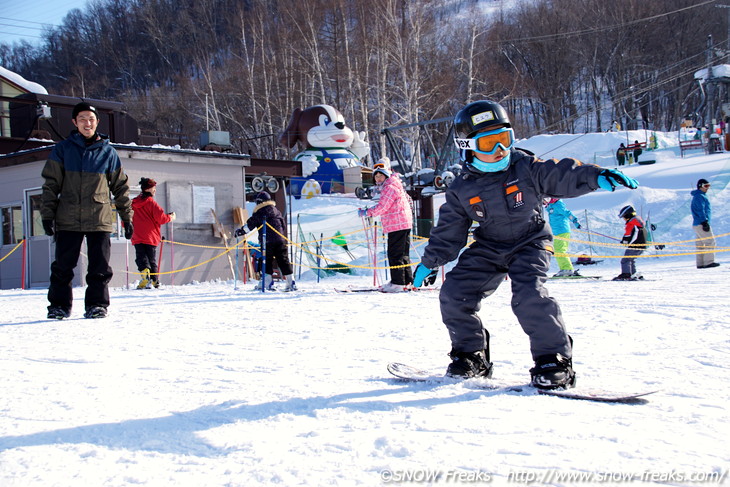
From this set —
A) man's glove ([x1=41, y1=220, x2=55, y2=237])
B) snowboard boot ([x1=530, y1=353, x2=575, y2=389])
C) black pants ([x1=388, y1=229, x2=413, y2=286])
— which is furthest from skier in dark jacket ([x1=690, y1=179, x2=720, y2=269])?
man's glove ([x1=41, y1=220, x2=55, y2=237])

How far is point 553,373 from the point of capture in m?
2.74

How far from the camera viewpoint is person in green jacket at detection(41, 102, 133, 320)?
210 inches

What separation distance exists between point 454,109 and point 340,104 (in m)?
10.1

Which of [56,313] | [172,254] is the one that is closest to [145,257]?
[172,254]

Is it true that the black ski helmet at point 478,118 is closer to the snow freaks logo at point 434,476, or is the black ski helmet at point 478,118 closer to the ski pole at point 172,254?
the snow freaks logo at point 434,476

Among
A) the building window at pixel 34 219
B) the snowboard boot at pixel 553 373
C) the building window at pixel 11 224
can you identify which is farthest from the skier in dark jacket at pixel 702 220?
the building window at pixel 11 224

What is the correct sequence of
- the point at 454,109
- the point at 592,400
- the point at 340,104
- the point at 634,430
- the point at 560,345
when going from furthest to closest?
the point at 454,109 → the point at 340,104 → the point at 560,345 → the point at 592,400 → the point at 634,430

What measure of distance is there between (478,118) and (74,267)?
3.89m

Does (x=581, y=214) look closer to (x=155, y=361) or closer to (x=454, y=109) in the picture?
(x=155, y=361)

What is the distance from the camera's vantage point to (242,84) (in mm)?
37125

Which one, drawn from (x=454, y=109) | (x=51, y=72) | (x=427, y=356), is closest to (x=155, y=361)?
(x=427, y=356)

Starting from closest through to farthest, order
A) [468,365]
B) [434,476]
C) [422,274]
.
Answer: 1. [434,476]
2. [468,365]
3. [422,274]

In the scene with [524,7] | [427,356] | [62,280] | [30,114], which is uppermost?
[524,7]

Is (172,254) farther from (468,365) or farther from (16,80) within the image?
(16,80)
